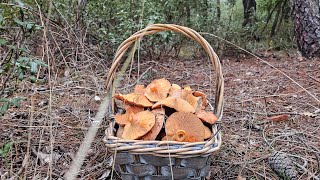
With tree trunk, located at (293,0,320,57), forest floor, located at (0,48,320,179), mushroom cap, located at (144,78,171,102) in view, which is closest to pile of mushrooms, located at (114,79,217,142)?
mushroom cap, located at (144,78,171,102)

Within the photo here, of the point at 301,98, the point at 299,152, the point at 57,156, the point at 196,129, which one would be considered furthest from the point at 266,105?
the point at 57,156

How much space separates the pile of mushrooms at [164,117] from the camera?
1.21 meters

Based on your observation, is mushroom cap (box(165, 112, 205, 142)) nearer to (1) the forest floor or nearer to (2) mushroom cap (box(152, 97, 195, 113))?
(2) mushroom cap (box(152, 97, 195, 113))

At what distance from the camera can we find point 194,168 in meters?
1.16

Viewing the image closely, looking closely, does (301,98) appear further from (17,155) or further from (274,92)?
(17,155)

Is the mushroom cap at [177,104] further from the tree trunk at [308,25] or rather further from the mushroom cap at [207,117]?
the tree trunk at [308,25]

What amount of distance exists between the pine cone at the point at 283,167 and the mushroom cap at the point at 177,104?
41 centimetres

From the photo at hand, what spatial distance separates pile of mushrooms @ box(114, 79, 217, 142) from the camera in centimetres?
121

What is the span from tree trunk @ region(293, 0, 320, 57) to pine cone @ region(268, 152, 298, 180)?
7.93 ft

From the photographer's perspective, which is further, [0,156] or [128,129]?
[0,156]

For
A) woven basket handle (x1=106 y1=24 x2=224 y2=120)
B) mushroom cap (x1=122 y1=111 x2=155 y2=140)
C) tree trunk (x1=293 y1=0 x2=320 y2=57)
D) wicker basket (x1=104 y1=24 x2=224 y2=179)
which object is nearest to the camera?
wicker basket (x1=104 y1=24 x2=224 y2=179)

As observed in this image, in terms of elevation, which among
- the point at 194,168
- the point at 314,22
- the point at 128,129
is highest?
the point at 314,22

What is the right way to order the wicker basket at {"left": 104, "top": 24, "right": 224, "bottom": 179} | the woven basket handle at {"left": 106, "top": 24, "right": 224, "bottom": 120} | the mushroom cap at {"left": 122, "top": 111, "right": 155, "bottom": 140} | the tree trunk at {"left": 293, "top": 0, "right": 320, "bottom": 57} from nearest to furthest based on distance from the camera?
the wicker basket at {"left": 104, "top": 24, "right": 224, "bottom": 179}, the mushroom cap at {"left": 122, "top": 111, "right": 155, "bottom": 140}, the woven basket handle at {"left": 106, "top": 24, "right": 224, "bottom": 120}, the tree trunk at {"left": 293, "top": 0, "right": 320, "bottom": 57}

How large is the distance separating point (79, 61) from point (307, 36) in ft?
7.59
